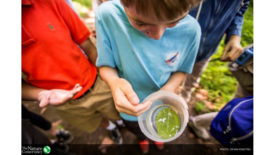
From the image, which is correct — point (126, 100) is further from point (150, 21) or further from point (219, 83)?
point (219, 83)

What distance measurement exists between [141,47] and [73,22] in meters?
0.52

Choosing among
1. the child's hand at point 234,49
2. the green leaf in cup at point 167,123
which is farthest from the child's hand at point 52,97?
the child's hand at point 234,49

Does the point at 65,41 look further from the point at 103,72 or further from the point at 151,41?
the point at 151,41

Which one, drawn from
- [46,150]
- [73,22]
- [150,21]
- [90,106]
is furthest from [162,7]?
[46,150]

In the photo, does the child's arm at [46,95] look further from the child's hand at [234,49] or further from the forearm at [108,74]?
the child's hand at [234,49]

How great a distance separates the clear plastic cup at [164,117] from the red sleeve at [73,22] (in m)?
0.65

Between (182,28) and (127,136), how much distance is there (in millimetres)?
1408

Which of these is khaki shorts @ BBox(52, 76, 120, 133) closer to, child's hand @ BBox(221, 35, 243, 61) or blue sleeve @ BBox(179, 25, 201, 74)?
blue sleeve @ BBox(179, 25, 201, 74)

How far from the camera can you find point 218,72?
1.88m

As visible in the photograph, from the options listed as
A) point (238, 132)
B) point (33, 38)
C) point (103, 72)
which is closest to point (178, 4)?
point (103, 72)

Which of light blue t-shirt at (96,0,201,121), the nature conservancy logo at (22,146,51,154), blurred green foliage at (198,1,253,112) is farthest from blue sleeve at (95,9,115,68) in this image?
blurred green foliage at (198,1,253,112)

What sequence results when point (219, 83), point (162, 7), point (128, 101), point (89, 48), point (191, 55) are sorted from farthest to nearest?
point (219, 83) < point (89, 48) < point (191, 55) < point (128, 101) < point (162, 7)

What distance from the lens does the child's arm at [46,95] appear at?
0.78m

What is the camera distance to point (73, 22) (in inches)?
32.1
